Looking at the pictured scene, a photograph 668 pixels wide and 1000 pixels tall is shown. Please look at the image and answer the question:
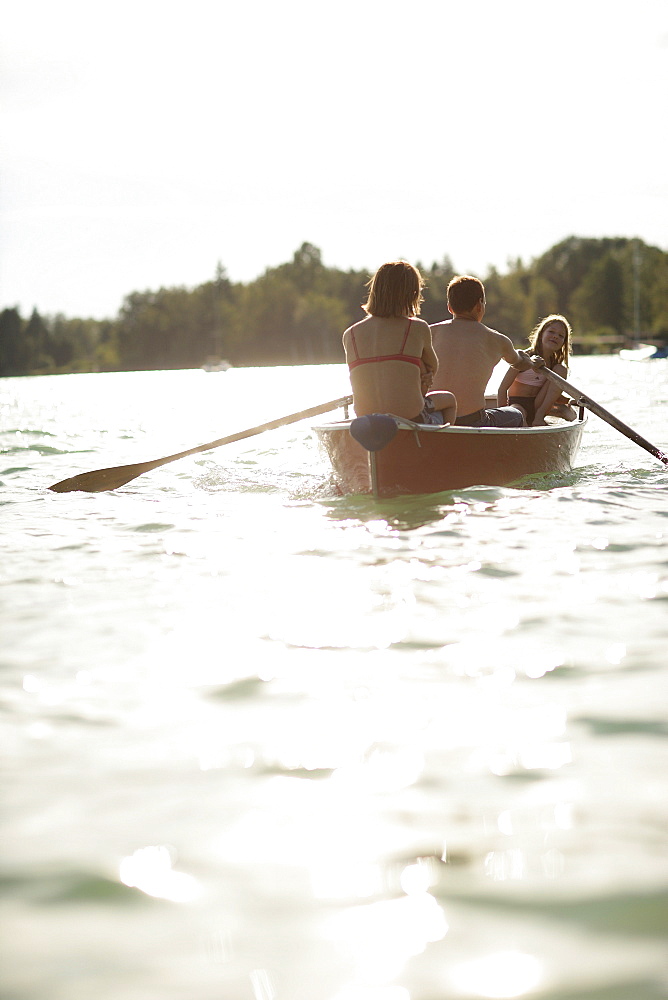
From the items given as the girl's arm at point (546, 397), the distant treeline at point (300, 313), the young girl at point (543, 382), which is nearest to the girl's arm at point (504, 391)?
the young girl at point (543, 382)

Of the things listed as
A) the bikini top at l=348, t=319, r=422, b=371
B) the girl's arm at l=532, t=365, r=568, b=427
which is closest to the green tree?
the girl's arm at l=532, t=365, r=568, b=427

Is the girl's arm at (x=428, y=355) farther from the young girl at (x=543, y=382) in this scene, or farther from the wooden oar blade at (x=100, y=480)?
the wooden oar blade at (x=100, y=480)

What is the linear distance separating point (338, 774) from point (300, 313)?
126327mm

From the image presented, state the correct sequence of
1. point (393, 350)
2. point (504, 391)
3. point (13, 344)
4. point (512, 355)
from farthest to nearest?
1. point (13, 344)
2. point (504, 391)
3. point (512, 355)
4. point (393, 350)

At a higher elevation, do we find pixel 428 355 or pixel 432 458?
pixel 428 355

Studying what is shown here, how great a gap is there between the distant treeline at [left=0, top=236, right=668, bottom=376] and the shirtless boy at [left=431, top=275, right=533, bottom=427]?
9651cm

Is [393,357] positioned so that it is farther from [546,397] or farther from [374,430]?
[546,397]

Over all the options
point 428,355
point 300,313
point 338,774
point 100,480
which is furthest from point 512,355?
point 300,313

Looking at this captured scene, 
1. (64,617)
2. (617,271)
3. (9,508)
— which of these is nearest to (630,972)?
(64,617)

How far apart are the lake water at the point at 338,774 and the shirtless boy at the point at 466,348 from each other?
88.6 inches

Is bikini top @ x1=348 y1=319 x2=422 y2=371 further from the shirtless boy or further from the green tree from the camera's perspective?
the green tree

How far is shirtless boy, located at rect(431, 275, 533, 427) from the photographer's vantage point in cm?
708

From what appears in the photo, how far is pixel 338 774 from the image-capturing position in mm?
2344

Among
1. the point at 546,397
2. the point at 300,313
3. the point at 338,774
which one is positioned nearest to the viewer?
the point at 338,774
